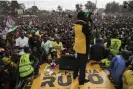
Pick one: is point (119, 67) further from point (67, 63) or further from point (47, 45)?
point (47, 45)

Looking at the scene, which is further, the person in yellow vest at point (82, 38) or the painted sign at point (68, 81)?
the painted sign at point (68, 81)

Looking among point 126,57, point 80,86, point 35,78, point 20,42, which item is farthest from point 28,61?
point 20,42

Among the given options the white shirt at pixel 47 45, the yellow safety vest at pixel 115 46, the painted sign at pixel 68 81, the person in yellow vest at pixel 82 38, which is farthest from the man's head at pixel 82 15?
the white shirt at pixel 47 45

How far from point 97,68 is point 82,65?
201cm

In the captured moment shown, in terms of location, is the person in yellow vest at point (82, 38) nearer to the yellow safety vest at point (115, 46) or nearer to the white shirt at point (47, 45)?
the yellow safety vest at point (115, 46)

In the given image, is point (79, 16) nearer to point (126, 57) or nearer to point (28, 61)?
point (126, 57)

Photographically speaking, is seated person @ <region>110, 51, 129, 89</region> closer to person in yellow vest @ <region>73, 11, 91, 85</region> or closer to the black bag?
person in yellow vest @ <region>73, 11, 91, 85</region>

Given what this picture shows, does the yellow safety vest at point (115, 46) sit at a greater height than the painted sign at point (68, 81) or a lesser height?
greater

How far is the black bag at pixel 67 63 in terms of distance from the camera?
924 centimetres

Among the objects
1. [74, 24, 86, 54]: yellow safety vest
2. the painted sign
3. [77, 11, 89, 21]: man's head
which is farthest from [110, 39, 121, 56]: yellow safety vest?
[77, 11, 89, 21]: man's head

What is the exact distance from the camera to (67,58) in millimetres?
9375

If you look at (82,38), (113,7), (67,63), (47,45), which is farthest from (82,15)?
(113,7)

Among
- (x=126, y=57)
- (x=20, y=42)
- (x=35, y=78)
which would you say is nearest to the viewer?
(x=126, y=57)

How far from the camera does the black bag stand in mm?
9242
